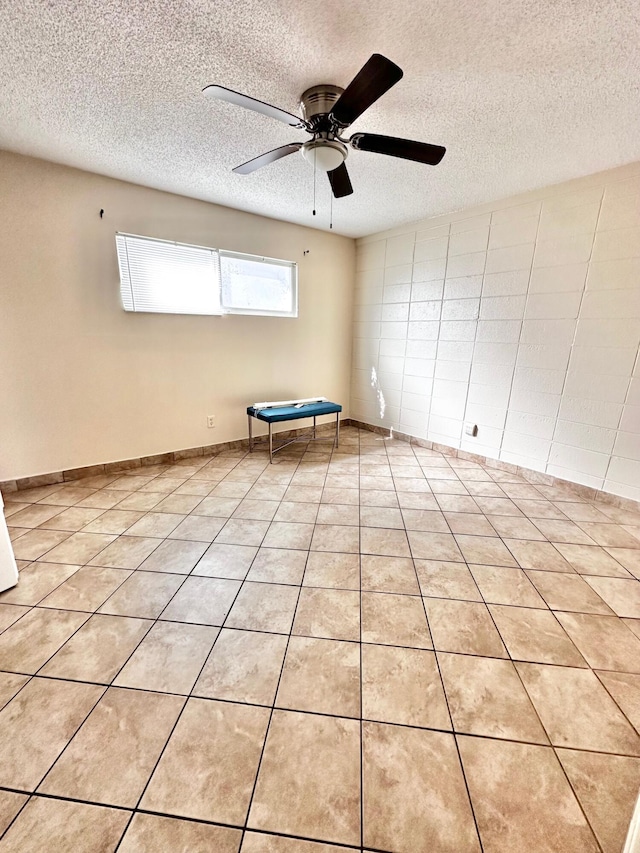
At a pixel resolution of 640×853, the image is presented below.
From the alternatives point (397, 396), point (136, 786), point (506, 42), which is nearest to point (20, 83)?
point (506, 42)

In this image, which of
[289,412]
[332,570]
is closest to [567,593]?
[332,570]

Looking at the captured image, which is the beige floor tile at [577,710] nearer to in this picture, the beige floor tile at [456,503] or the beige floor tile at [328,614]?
the beige floor tile at [328,614]

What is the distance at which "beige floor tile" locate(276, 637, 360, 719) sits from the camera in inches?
44.3

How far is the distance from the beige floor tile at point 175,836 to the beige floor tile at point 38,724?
13.5 inches

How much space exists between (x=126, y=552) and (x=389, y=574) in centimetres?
152

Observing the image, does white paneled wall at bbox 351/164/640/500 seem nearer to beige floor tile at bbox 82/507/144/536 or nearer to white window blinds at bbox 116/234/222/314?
white window blinds at bbox 116/234/222/314

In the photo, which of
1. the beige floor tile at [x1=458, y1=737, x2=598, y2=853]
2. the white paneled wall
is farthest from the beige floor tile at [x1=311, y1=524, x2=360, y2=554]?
the white paneled wall

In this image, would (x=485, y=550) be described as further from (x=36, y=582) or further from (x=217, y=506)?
(x=36, y=582)

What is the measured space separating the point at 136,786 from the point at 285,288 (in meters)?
3.95

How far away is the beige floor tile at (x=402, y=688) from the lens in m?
1.10

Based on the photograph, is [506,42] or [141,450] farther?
[141,450]

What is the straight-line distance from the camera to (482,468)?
3.31 metres

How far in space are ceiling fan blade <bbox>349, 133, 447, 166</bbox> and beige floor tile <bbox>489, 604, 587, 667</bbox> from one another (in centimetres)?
226

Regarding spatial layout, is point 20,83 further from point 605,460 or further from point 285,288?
point 605,460
